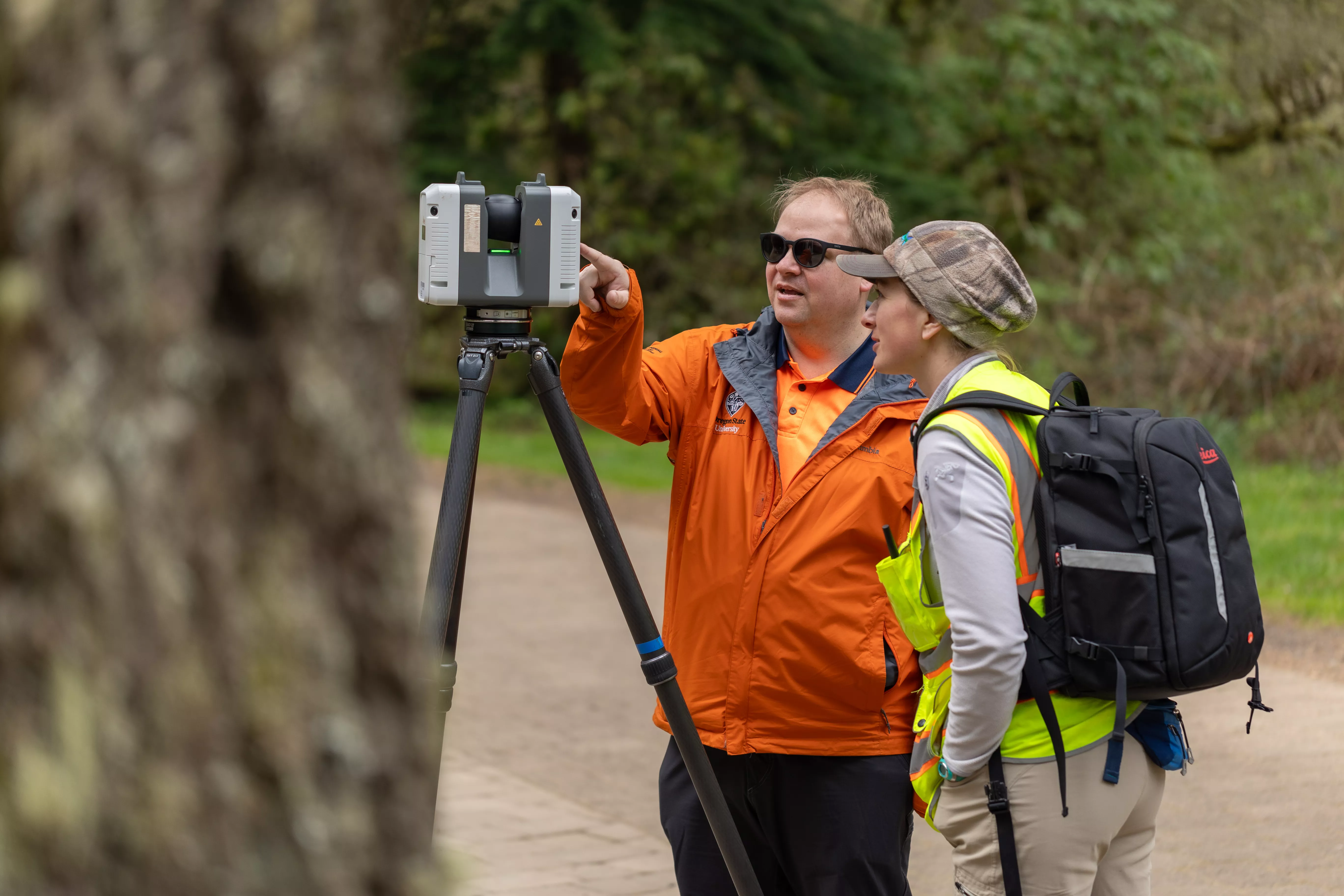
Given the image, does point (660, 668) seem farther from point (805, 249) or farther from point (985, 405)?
point (805, 249)

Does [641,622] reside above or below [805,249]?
below

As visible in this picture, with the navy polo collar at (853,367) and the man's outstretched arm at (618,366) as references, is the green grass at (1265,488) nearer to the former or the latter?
the man's outstretched arm at (618,366)

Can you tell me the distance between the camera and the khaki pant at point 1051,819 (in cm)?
242

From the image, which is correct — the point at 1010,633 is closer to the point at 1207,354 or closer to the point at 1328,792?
the point at 1328,792

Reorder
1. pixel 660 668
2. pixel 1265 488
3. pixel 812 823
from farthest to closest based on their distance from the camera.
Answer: pixel 1265 488 → pixel 812 823 → pixel 660 668

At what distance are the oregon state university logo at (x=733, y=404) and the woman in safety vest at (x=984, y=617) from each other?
17.1 inches

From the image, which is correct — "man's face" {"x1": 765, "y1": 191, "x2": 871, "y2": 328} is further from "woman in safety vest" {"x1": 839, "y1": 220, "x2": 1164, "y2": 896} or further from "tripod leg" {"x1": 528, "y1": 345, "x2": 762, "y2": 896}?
"tripod leg" {"x1": 528, "y1": 345, "x2": 762, "y2": 896}

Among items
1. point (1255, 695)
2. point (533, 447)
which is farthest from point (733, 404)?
point (533, 447)

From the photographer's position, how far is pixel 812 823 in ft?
9.39

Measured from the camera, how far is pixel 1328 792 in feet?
16.9

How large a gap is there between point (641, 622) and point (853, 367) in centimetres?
71

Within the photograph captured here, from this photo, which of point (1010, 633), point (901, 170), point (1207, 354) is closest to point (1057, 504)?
point (1010, 633)

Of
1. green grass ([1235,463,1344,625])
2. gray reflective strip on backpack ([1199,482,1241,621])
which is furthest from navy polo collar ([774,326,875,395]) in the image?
green grass ([1235,463,1344,625])

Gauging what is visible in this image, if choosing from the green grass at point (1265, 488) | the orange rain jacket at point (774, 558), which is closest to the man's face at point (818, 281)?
the orange rain jacket at point (774, 558)
